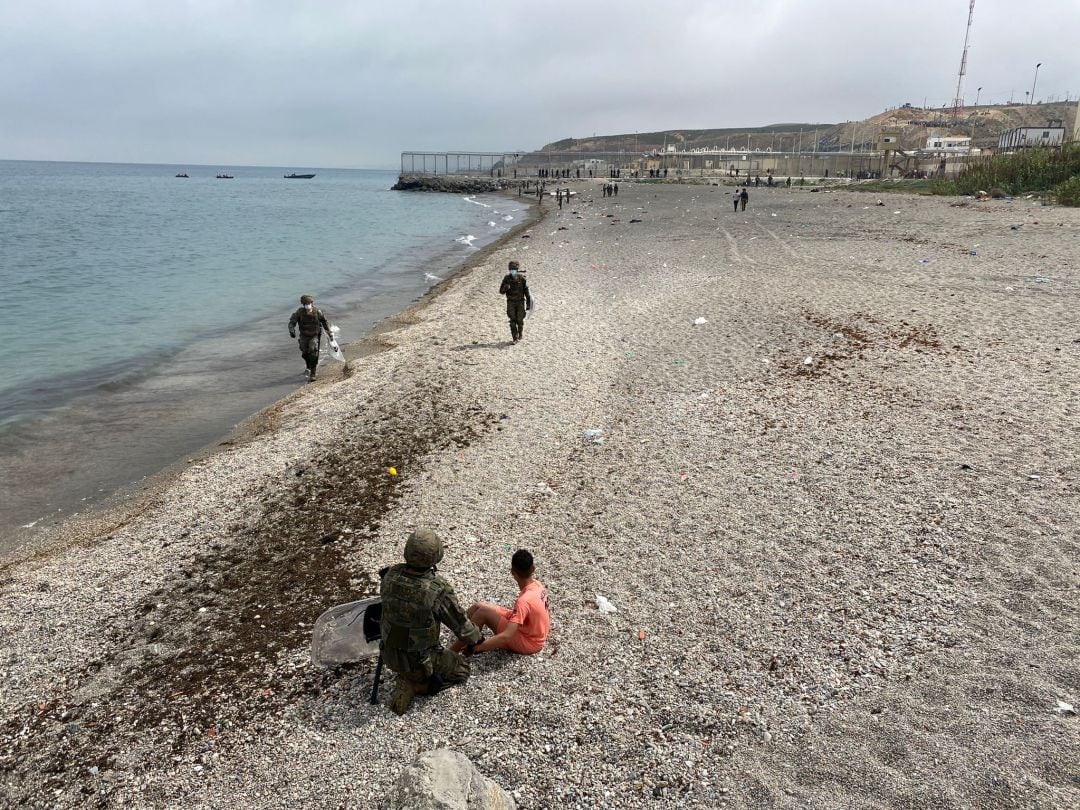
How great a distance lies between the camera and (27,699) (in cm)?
529

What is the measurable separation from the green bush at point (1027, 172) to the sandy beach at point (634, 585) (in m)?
30.1

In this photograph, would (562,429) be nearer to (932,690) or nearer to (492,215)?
(932,690)

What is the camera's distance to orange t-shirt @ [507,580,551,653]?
514 centimetres

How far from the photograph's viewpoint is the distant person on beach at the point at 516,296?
538 inches

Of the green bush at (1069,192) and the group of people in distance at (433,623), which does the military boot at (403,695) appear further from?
the green bush at (1069,192)

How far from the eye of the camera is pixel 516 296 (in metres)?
13.9

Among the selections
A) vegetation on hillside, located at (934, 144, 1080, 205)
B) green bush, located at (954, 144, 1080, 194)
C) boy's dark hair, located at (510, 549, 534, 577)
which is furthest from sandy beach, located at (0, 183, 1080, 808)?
green bush, located at (954, 144, 1080, 194)

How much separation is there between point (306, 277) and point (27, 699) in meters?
25.5

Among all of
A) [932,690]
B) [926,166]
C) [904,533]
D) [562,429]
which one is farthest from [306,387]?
[926,166]

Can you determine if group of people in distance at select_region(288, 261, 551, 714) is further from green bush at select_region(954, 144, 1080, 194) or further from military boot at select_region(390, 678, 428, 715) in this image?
green bush at select_region(954, 144, 1080, 194)

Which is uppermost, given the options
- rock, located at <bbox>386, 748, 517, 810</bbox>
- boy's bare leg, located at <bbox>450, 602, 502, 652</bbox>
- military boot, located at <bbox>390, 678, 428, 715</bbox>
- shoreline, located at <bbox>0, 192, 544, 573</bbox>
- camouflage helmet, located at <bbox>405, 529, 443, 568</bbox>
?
camouflage helmet, located at <bbox>405, 529, 443, 568</bbox>

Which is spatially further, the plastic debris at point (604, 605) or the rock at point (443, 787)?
the plastic debris at point (604, 605)

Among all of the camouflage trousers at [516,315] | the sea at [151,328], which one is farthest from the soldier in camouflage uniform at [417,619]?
the camouflage trousers at [516,315]

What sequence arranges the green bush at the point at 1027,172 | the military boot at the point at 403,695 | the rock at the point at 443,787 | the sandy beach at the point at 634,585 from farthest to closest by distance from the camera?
the green bush at the point at 1027,172
the military boot at the point at 403,695
the sandy beach at the point at 634,585
the rock at the point at 443,787
